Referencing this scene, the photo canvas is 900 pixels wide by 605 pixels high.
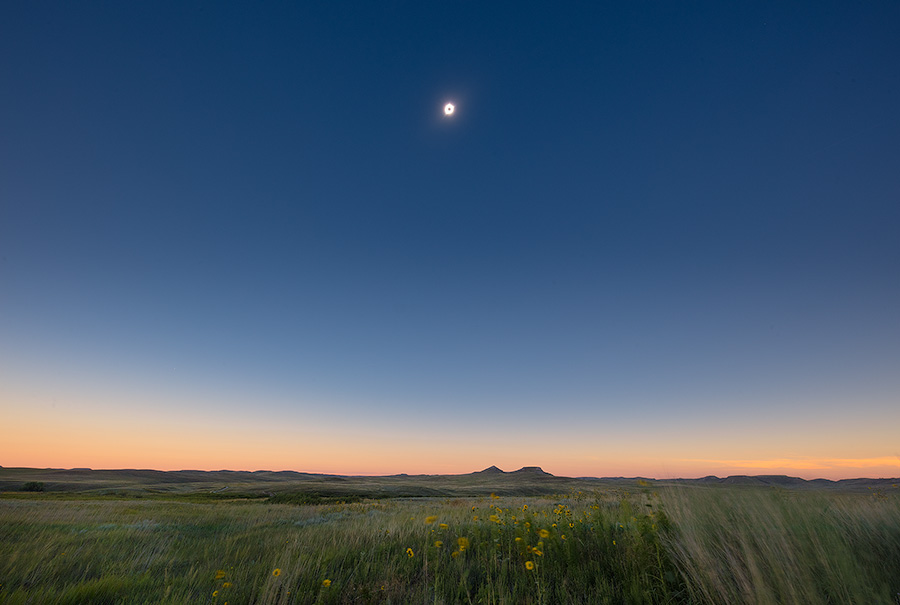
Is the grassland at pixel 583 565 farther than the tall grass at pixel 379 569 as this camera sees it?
No

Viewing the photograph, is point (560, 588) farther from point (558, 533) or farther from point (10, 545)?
point (10, 545)

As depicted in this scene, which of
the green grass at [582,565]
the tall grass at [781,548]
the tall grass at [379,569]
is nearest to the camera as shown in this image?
the tall grass at [781,548]

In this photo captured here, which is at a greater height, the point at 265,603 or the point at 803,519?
the point at 803,519

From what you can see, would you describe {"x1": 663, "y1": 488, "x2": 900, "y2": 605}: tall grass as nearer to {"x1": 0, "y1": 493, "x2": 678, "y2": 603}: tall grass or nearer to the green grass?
the green grass

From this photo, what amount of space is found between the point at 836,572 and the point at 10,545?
41.2 ft

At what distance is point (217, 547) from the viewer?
299 inches

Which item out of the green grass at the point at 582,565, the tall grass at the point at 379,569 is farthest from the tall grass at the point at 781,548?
the tall grass at the point at 379,569

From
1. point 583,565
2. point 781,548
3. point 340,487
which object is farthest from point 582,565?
point 340,487

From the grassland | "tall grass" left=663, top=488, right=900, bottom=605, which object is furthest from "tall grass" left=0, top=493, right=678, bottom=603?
"tall grass" left=663, top=488, right=900, bottom=605

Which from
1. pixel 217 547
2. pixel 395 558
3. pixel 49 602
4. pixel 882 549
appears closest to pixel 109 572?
pixel 49 602

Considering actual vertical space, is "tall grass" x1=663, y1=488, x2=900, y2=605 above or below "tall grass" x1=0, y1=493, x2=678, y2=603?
above

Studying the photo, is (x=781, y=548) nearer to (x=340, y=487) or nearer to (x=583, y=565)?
(x=583, y=565)

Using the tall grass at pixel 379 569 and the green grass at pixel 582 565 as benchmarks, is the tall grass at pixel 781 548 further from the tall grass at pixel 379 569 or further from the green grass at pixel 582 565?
the tall grass at pixel 379 569

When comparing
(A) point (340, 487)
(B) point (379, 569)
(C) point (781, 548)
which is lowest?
(A) point (340, 487)
